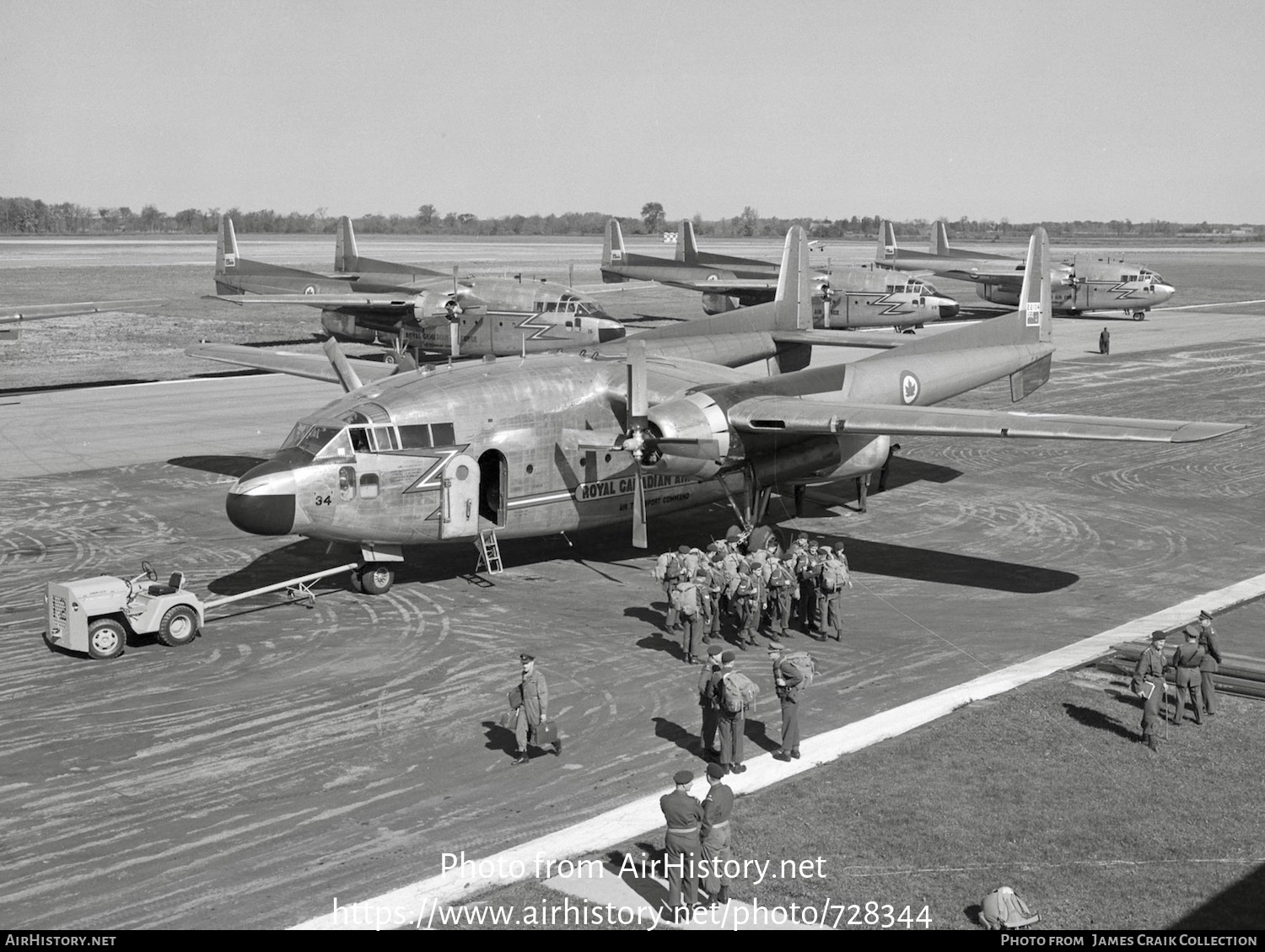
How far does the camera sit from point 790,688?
15.3 metres

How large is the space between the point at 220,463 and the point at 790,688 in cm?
2377

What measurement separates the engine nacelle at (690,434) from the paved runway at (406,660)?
2.55m

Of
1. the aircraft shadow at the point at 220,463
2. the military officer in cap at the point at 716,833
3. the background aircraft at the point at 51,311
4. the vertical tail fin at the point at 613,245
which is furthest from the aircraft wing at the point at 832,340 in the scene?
the vertical tail fin at the point at 613,245

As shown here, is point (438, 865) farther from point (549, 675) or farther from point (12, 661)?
point (12, 661)

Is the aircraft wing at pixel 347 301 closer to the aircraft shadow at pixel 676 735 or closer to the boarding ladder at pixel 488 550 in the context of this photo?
the boarding ladder at pixel 488 550

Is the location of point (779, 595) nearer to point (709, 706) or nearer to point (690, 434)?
point (690, 434)

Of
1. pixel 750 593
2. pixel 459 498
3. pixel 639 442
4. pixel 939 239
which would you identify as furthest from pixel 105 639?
pixel 939 239

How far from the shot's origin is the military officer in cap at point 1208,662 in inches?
651

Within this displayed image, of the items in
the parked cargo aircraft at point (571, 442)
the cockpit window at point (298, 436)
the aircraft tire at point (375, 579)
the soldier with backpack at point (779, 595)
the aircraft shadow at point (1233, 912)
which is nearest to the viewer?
the aircraft shadow at point (1233, 912)

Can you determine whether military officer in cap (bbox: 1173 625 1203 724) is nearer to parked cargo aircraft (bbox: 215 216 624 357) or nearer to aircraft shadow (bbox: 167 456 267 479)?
aircraft shadow (bbox: 167 456 267 479)

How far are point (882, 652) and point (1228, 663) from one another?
5.14m

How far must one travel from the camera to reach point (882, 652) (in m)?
19.7

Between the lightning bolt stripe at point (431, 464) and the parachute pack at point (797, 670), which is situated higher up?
the lightning bolt stripe at point (431, 464)

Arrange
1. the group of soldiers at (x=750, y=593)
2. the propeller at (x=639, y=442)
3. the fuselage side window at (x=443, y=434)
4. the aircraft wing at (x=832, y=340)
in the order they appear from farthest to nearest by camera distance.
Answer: the aircraft wing at (x=832, y=340)
the propeller at (x=639, y=442)
the fuselage side window at (x=443, y=434)
the group of soldiers at (x=750, y=593)
